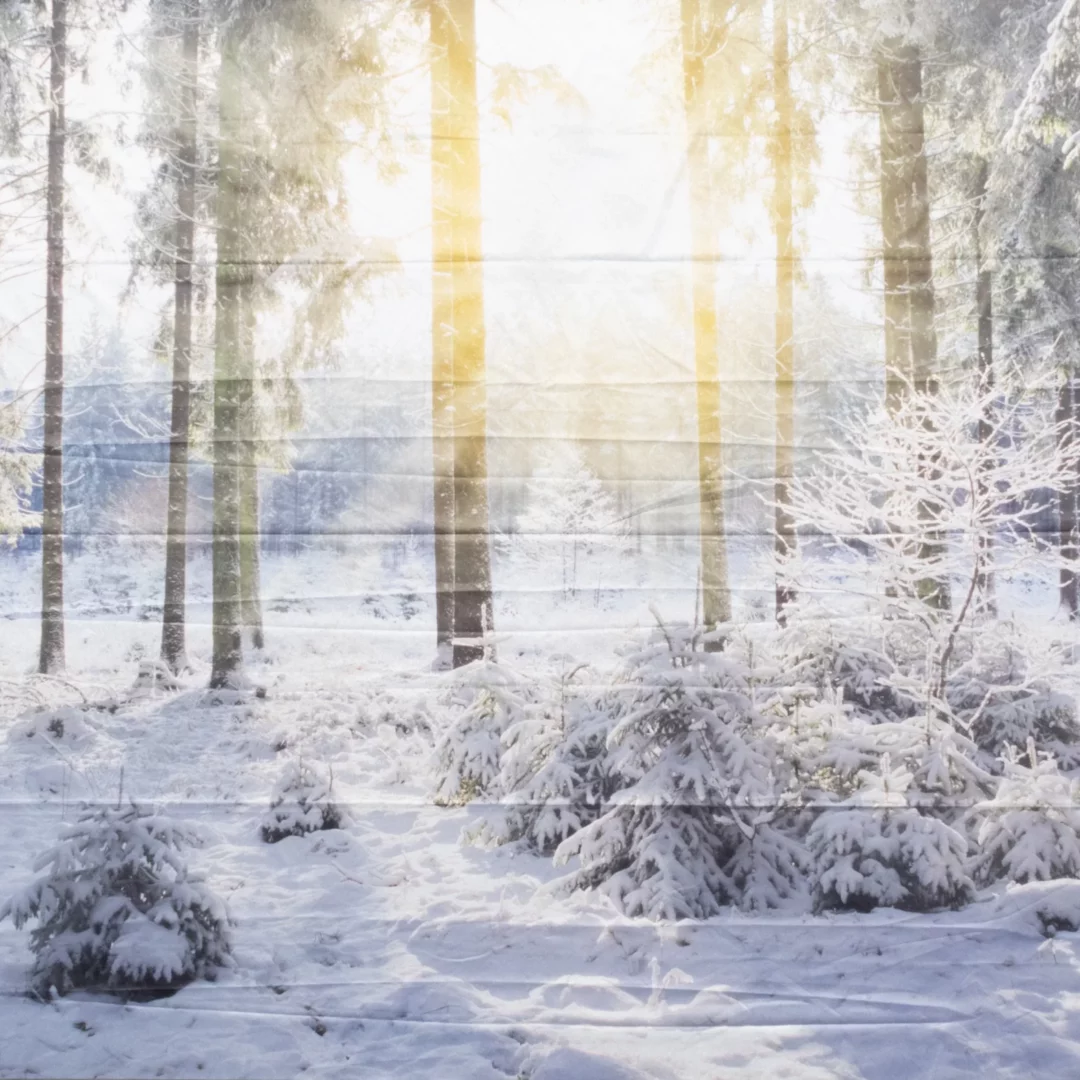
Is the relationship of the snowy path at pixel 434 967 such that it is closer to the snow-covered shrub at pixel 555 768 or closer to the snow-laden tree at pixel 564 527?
the snow-covered shrub at pixel 555 768

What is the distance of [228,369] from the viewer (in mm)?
2406

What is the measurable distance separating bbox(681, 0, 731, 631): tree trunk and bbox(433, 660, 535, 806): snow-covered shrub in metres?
0.63

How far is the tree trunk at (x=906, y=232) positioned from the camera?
1.95 metres

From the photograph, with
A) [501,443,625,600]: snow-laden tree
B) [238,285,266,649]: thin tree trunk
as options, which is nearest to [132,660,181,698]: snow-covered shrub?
[238,285,266,649]: thin tree trunk

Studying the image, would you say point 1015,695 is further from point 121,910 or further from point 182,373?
point 182,373

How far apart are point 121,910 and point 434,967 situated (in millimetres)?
811

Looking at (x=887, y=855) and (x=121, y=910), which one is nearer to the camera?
(x=121, y=910)

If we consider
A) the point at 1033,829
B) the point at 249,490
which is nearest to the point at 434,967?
the point at 249,490

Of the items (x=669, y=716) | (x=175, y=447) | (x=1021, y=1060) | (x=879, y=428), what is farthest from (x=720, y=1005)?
(x=175, y=447)

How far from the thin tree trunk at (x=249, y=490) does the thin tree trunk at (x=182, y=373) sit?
0.16 meters

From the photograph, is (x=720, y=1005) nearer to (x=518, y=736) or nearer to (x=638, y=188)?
(x=518, y=736)

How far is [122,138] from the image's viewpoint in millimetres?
2039

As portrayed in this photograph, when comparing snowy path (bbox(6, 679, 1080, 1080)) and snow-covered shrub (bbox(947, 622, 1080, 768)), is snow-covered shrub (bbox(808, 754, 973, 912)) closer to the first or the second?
snowy path (bbox(6, 679, 1080, 1080))

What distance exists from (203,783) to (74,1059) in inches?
24.3
